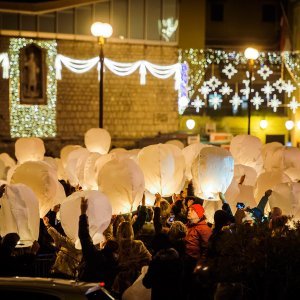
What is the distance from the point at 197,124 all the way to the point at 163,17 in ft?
17.6

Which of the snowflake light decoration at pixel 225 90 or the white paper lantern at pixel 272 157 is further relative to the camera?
the snowflake light decoration at pixel 225 90

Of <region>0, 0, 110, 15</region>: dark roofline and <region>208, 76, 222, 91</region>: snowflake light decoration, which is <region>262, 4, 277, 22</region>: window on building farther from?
<region>0, 0, 110, 15</region>: dark roofline

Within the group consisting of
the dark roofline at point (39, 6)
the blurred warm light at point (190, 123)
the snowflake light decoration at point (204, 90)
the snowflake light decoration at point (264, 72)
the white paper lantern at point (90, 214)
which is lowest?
the white paper lantern at point (90, 214)

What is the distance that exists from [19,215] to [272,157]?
8.09 m

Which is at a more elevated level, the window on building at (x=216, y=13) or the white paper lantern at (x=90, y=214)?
the window on building at (x=216, y=13)

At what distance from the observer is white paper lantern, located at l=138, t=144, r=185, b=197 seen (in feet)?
43.1

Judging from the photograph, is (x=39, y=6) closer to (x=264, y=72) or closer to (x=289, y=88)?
(x=264, y=72)

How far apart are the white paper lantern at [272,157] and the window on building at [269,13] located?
25.0m

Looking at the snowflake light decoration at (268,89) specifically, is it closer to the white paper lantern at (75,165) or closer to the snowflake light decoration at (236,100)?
the snowflake light decoration at (236,100)

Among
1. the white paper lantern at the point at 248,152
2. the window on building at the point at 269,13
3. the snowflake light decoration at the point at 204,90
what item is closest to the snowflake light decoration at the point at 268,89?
the snowflake light decoration at the point at 204,90

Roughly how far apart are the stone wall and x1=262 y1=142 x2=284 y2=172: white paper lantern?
1688 cm

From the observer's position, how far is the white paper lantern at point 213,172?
495 inches

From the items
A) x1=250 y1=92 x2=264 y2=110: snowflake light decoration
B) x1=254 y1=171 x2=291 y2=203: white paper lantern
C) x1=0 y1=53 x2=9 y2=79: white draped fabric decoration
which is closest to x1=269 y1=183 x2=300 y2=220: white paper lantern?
x1=254 y1=171 x2=291 y2=203: white paper lantern

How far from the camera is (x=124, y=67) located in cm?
3491
